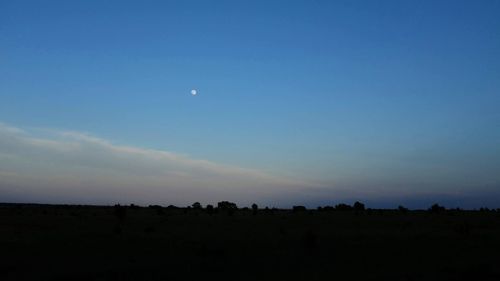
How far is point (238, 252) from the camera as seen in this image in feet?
95.2

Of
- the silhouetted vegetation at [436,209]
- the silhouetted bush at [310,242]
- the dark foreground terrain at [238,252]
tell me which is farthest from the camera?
the silhouetted vegetation at [436,209]

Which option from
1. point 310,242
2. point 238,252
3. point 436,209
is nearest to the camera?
point 238,252

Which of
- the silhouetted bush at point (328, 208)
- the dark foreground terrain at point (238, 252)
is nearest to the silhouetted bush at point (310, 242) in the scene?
the dark foreground terrain at point (238, 252)

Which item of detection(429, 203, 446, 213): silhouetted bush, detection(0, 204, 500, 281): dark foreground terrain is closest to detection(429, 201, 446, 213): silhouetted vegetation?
detection(429, 203, 446, 213): silhouetted bush

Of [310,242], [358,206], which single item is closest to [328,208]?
[358,206]

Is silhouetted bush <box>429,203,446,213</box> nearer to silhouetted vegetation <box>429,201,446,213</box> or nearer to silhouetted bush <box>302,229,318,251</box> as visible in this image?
silhouetted vegetation <box>429,201,446,213</box>

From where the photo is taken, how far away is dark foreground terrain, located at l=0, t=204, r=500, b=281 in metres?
23.6

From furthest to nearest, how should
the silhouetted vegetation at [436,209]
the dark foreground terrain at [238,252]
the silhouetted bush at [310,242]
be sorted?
the silhouetted vegetation at [436,209] → the silhouetted bush at [310,242] → the dark foreground terrain at [238,252]

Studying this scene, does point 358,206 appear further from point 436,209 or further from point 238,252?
point 238,252

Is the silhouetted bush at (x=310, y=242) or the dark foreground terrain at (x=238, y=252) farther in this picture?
the silhouetted bush at (x=310, y=242)

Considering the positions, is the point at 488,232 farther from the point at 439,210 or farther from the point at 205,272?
the point at 439,210

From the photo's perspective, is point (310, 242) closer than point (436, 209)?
Yes

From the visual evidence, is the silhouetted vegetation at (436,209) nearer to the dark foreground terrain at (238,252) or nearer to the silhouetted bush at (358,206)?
the silhouetted bush at (358,206)

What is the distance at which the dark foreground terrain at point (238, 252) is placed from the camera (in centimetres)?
2358
